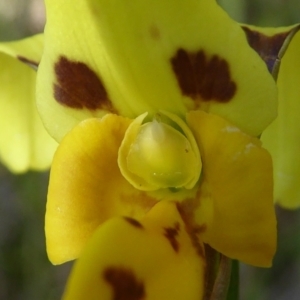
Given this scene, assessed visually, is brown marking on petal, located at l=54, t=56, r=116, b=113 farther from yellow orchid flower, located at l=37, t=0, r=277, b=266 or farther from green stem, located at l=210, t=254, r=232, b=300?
green stem, located at l=210, t=254, r=232, b=300

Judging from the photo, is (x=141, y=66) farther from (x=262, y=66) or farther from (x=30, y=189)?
(x=30, y=189)

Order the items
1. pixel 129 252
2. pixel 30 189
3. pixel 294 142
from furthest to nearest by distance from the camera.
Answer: pixel 30 189, pixel 294 142, pixel 129 252

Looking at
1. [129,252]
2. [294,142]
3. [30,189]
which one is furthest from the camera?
[30,189]

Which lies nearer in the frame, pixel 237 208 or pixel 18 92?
pixel 237 208

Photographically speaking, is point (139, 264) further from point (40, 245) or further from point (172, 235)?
point (40, 245)

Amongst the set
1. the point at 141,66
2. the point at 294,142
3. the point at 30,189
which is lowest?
the point at 30,189

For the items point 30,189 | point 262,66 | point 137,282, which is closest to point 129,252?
point 137,282
